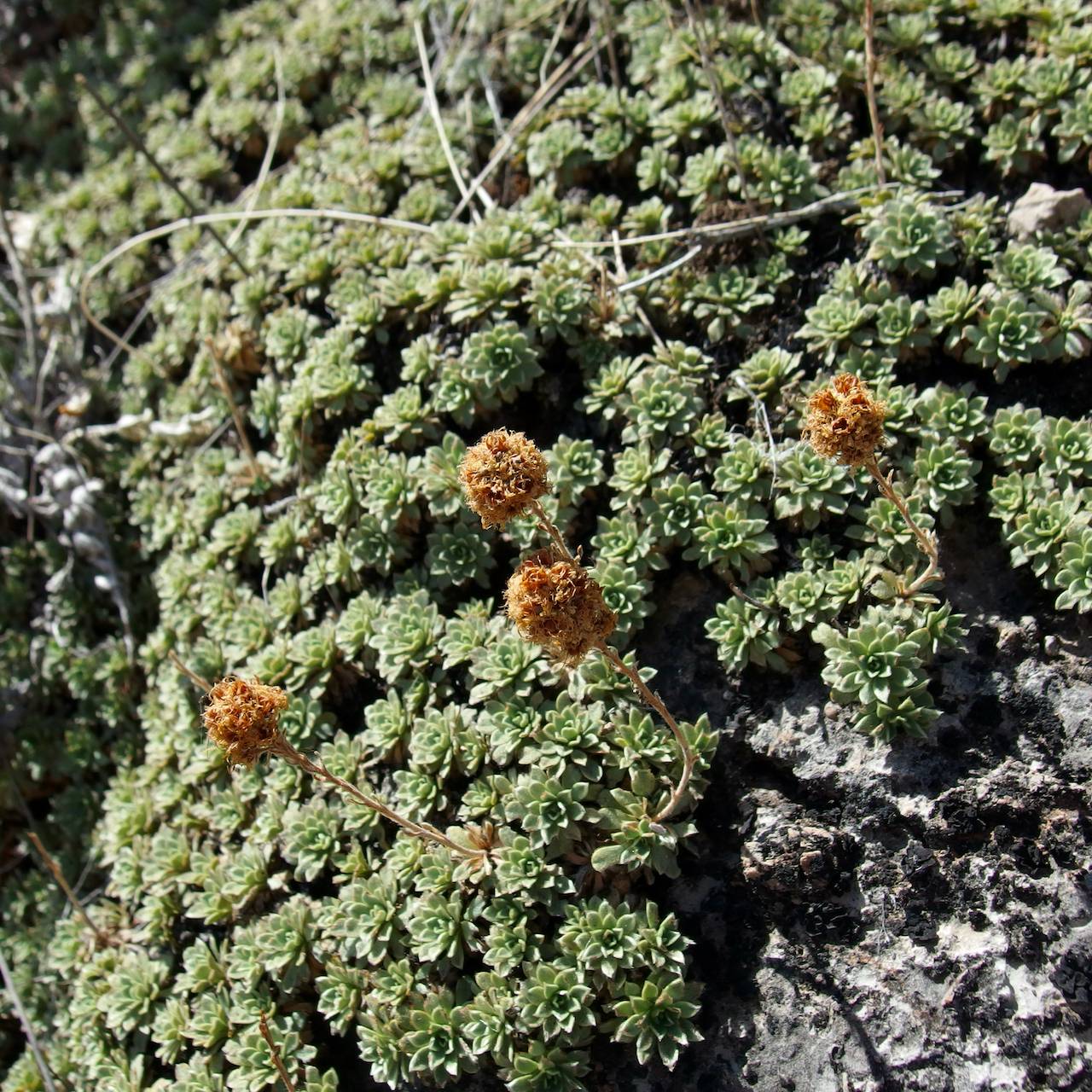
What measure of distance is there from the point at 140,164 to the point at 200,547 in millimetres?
3115

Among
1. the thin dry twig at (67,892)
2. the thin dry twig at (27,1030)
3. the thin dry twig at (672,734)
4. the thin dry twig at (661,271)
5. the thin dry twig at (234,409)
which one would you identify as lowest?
the thin dry twig at (27,1030)

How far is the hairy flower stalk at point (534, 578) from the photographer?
8.88 feet

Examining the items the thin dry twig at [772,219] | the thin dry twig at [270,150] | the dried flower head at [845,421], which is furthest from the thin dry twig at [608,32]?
the dried flower head at [845,421]

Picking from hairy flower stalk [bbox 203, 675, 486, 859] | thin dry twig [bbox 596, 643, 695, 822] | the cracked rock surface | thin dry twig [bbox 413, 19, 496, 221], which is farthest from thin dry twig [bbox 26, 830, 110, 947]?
thin dry twig [bbox 413, 19, 496, 221]

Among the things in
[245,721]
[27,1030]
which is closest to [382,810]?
[245,721]

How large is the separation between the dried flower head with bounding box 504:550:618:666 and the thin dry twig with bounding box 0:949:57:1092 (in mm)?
3025

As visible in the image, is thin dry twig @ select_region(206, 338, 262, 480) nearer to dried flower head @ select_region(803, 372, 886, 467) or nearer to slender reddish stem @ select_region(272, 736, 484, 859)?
slender reddish stem @ select_region(272, 736, 484, 859)

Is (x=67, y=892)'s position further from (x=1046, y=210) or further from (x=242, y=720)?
(x=1046, y=210)

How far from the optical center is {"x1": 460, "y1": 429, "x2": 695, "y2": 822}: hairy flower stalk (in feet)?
8.88

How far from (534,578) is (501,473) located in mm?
332

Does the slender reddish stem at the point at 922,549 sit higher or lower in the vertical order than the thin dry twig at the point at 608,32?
lower

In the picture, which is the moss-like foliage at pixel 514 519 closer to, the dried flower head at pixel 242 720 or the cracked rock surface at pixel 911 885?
the cracked rock surface at pixel 911 885

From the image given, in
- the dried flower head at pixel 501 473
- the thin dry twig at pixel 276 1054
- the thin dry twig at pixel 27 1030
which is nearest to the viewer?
the dried flower head at pixel 501 473

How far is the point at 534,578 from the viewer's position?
8.84 feet
